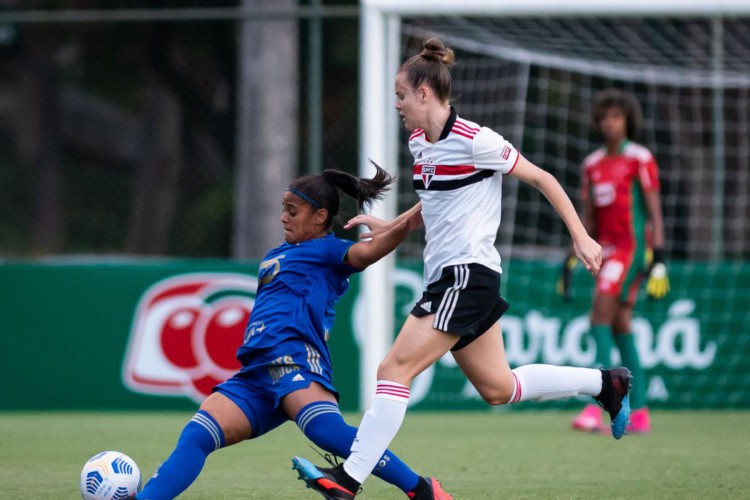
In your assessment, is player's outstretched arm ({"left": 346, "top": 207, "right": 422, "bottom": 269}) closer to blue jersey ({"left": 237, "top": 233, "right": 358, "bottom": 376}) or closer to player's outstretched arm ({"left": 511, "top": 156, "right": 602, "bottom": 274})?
blue jersey ({"left": 237, "top": 233, "right": 358, "bottom": 376})

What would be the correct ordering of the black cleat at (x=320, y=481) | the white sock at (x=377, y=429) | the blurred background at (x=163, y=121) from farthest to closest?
the blurred background at (x=163, y=121) → the white sock at (x=377, y=429) → the black cleat at (x=320, y=481)

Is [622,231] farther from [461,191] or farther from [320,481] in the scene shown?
[320,481]

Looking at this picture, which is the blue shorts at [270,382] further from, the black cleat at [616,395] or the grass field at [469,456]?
the black cleat at [616,395]

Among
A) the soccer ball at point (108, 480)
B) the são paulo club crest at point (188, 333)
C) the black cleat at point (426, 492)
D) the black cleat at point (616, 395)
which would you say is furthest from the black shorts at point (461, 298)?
the são paulo club crest at point (188, 333)

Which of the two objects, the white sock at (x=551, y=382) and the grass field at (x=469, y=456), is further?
the grass field at (x=469, y=456)

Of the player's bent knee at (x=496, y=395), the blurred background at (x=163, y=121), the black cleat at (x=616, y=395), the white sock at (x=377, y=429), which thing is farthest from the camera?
the blurred background at (x=163, y=121)

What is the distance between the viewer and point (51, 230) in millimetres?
18109

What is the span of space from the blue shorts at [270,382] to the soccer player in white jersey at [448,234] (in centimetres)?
29

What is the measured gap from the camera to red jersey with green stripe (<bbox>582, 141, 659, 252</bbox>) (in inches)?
314

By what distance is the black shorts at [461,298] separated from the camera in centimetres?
473

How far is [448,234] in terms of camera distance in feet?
15.8

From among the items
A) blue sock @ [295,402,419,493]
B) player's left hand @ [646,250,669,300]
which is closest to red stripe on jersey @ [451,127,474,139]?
blue sock @ [295,402,419,493]

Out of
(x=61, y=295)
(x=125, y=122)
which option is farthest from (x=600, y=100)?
(x=125, y=122)

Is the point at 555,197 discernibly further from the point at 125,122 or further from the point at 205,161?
the point at 125,122
